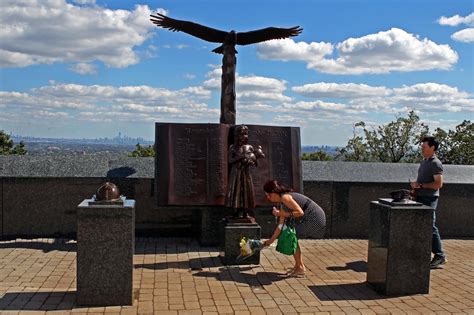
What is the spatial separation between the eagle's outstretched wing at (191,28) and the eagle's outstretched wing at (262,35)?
0.33m

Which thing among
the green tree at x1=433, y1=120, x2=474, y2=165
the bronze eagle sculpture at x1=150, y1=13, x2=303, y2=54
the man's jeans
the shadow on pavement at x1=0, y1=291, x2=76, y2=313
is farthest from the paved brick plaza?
the green tree at x1=433, y1=120, x2=474, y2=165

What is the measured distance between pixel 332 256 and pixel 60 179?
4605 mm

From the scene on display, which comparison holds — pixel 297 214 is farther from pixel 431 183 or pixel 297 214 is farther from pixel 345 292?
pixel 431 183

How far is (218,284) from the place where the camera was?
21.0 feet

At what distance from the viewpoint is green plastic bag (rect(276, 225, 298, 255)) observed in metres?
6.66

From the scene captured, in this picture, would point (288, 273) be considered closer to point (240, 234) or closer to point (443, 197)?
point (240, 234)

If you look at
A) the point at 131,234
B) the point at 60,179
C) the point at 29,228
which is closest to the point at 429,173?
the point at 131,234

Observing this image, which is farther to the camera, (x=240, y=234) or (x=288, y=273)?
(x=240, y=234)

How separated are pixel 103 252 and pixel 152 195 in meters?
3.65

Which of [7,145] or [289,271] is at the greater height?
[7,145]

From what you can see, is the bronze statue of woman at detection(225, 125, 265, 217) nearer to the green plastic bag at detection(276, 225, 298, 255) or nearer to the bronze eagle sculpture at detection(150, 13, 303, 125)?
the green plastic bag at detection(276, 225, 298, 255)

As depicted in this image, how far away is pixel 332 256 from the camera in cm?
820

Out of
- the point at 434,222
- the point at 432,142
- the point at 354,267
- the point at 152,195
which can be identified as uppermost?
the point at 432,142

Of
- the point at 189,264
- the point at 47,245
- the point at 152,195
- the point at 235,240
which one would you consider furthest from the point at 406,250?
the point at 47,245
